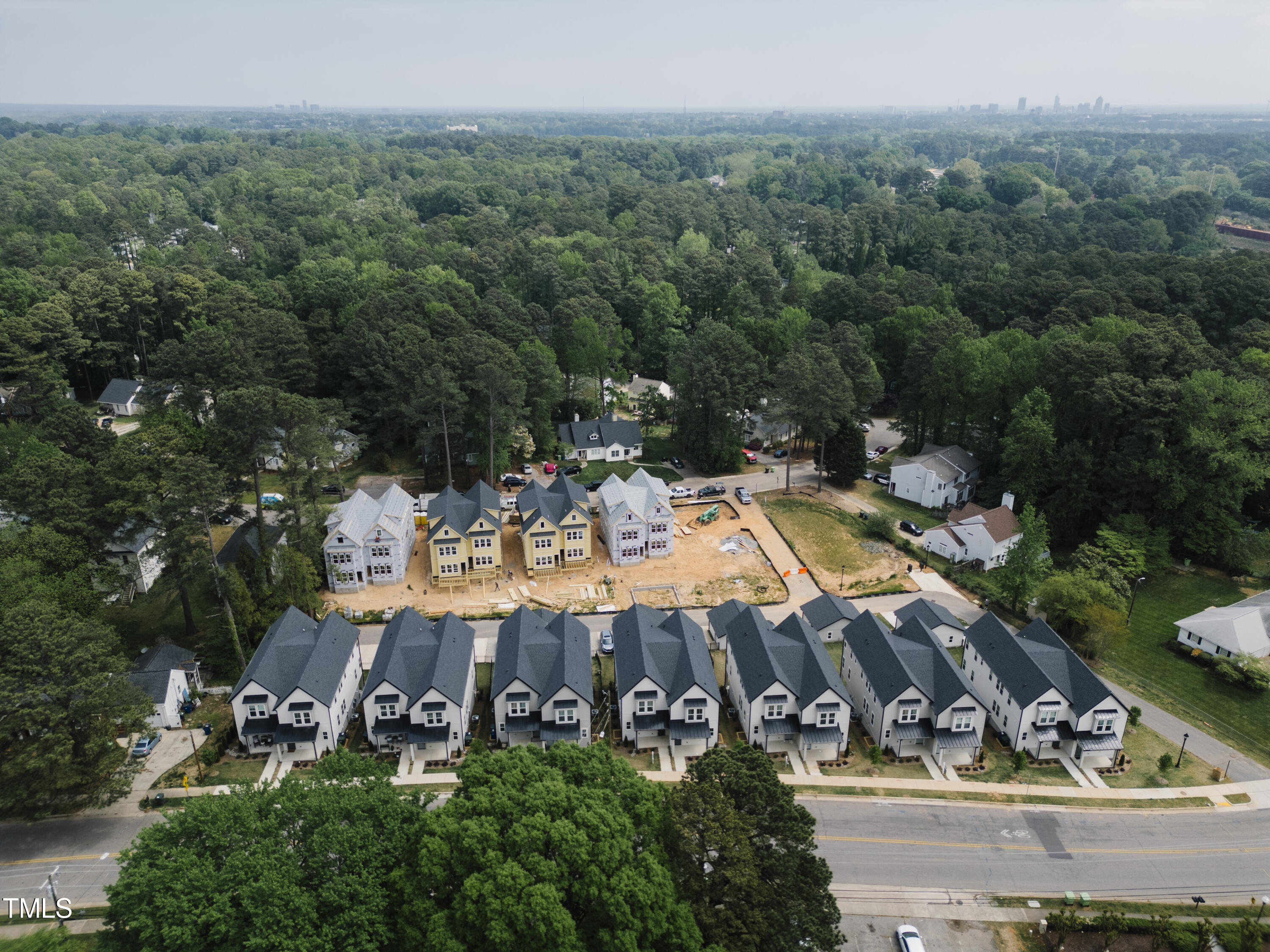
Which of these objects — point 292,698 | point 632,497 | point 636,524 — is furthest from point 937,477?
point 292,698

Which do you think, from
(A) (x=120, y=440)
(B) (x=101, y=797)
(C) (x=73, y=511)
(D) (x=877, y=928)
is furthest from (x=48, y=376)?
(D) (x=877, y=928)

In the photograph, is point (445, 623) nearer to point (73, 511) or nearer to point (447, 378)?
point (73, 511)

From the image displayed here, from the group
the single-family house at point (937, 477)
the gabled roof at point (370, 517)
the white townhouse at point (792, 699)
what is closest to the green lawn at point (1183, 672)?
the single-family house at point (937, 477)

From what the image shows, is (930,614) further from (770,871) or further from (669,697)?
(770,871)

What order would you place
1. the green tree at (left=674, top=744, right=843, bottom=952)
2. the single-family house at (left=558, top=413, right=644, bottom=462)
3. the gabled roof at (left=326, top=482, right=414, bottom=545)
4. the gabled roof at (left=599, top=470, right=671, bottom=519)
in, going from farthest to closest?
the single-family house at (left=558, top=413, right=644, bottom=462) → the gabled roof at (left=599, top=470, right=671, bottom=519) → the gabled roof at (left=326, top=482, right=414, bottom=545) → the green tree at (left=674, top=744, right=843, bottom=952)

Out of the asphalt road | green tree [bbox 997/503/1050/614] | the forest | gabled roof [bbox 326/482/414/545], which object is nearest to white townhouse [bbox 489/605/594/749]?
the asphalt road

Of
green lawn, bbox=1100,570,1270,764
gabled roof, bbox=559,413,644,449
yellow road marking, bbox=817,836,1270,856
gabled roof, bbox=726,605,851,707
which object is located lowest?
green lawn, bbox=1100,570,1270,764

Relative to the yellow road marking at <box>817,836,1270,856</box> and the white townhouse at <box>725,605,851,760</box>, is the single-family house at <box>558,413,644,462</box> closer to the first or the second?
the white townhouse at <box>725,605,851,760</box>
